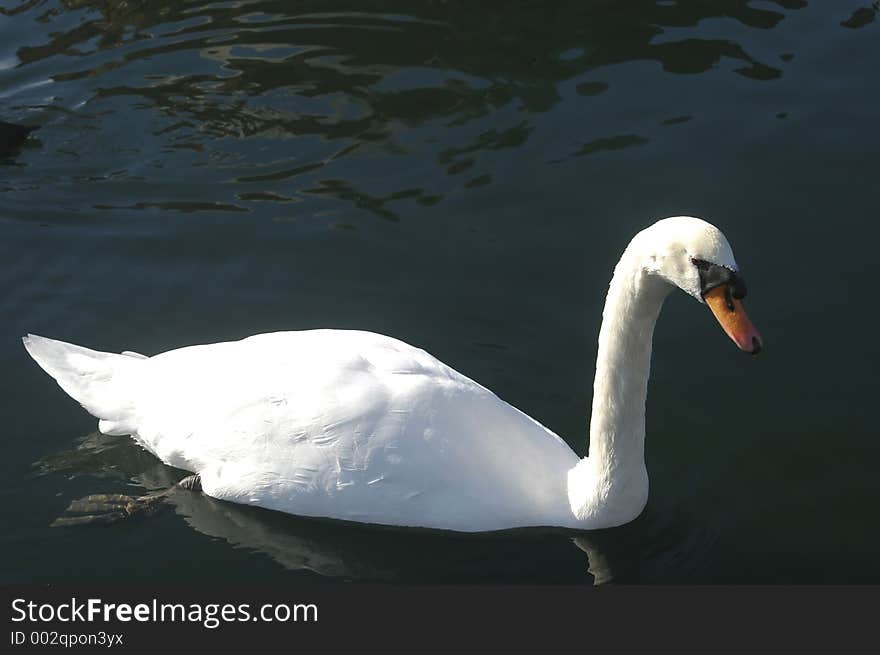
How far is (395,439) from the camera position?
6.74m

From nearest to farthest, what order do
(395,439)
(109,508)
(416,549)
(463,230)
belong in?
(395,439)
(416,549)
(109,508)
(463,230)

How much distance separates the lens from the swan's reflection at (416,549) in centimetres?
681

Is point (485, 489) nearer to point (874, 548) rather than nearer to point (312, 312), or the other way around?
point (874, 548)

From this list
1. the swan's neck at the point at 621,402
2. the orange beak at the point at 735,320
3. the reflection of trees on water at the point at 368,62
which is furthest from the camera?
the reflection of trees on water at the point at 368,62

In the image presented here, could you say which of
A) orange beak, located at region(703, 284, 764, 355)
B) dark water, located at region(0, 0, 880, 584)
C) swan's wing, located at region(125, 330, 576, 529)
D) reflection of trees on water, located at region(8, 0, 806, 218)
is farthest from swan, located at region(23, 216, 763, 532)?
reflection of trees on water, located at region(8, 0, 806, 218)

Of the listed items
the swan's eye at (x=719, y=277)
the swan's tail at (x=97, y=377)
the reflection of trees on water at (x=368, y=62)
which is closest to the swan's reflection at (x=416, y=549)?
the swan's tail at (x=97, y=377)

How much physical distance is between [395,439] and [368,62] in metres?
6.59

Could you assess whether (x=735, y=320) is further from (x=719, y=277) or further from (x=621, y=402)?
(x=621, y=402)

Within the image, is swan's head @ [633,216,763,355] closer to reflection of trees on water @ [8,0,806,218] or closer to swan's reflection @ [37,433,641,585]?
swan's reflection @ [37,433,641,585]

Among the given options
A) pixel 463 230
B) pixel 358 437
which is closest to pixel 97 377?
pixel 358 437

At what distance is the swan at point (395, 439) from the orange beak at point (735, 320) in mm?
449

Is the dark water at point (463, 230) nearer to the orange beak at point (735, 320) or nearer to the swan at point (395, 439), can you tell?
the swan at point (395, 439)

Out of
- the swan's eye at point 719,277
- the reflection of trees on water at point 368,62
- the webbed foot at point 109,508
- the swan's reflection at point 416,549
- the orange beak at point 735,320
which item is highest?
the swan's eye at point 719,277

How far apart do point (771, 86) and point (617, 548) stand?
20.1ft
